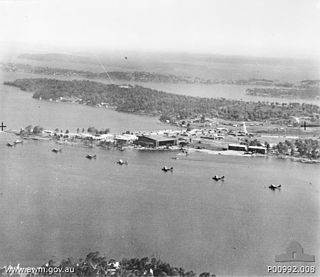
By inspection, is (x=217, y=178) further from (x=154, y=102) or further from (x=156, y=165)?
(x=154, y=102)

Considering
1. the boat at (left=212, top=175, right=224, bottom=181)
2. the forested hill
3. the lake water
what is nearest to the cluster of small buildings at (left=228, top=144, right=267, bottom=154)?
the lake water

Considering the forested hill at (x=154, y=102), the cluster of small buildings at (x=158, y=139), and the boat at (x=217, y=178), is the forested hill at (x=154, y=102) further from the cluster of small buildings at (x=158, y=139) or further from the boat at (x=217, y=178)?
the boat at (x=217, y=178)

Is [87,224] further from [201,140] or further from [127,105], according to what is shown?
[127,105]

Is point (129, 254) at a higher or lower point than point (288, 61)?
lower

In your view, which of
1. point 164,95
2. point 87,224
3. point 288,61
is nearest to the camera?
point 87,224

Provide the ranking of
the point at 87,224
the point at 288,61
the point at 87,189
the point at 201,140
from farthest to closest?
the point at 288,61, the point at 201,140, the point at 87,189, the point at 87,224

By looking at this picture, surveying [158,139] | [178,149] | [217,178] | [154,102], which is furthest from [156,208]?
[154,102]

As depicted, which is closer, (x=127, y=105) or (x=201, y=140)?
(x=201, y=140)

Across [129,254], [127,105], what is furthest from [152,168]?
[127,105]
